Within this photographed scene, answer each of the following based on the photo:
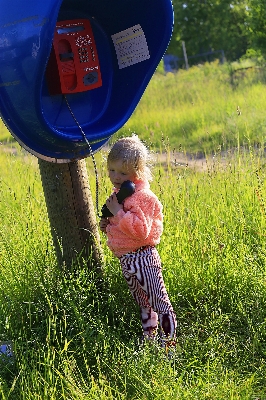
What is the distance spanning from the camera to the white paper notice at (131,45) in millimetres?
3383

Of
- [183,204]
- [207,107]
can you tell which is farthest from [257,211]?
[207,107]

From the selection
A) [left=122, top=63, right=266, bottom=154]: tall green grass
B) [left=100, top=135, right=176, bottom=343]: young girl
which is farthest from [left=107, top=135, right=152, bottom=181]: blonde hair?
[left=122, top=63, right=266, bottom=154]: tall green grass

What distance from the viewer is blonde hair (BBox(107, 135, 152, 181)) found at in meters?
2.98

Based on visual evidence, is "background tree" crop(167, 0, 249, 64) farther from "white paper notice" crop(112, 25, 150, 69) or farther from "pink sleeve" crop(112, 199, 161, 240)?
"pink sleeve" crop(112, 199, 161, 240)

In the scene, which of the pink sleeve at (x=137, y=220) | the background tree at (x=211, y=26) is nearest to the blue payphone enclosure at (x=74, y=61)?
the pink sleeve at (x=137, y=220)

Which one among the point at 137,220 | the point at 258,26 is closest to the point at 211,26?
the point at 258,26

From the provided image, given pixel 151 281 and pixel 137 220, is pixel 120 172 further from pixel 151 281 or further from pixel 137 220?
pixel 151 281

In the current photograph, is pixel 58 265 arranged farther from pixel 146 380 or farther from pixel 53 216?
pixel 146 380

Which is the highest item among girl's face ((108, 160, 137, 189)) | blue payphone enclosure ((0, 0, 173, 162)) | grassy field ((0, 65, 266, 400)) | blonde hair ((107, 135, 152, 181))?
blue payphone enclosure ((0, 0, 173, 162))

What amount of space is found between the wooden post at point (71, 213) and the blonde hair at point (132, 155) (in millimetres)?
333

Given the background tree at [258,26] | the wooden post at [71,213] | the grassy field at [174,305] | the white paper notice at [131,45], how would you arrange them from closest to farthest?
1. the grassy field at [174,305]
2. the wooden post at [71,213]
3. the white paper notice at [131,45]
4. the background tree at [258,26]

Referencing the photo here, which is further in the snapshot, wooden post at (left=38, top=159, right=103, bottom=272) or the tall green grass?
the tall green grass

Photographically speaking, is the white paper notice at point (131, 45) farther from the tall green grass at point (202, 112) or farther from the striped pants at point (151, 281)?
the tall green grass at point (202, 112)

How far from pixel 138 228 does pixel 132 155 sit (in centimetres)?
34
